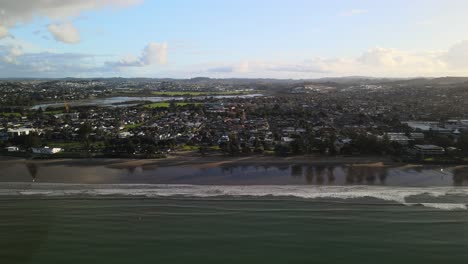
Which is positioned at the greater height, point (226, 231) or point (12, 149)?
point (12, 149)

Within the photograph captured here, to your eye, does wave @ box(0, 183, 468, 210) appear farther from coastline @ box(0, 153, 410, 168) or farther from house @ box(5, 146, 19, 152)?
house @ box(5, 146, 19, 152)

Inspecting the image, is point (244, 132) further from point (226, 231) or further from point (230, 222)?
point (226, 231)

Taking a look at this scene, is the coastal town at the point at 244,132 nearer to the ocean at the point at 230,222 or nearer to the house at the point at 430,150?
the house at the point at 430,150

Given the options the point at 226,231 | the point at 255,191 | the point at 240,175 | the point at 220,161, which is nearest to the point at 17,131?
the point at 220,161

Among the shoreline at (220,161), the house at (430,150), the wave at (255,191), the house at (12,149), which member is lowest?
the wave at (255,191)

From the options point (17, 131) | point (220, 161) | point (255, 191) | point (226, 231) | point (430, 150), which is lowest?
point (226, 231)

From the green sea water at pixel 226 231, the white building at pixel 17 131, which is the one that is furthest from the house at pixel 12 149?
the green sea water at pixel 226 231
